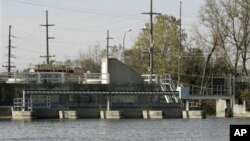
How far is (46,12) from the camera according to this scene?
117m

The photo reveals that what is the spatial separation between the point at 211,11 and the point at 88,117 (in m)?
27.7

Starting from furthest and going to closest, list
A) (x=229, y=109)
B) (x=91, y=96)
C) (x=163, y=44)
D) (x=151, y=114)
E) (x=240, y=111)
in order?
1. (x=163, y=44)
2. (x=229, y=109)
3. (x=240, y=111)
4. (x=91, y=96)
5. (x=151, y=114)

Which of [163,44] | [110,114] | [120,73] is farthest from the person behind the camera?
[163,44]

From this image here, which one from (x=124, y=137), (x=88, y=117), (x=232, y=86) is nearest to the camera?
(x=124, y=137)

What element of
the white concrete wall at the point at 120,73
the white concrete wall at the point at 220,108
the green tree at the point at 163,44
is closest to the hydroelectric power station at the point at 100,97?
the white concrete wall at the point at 120,73

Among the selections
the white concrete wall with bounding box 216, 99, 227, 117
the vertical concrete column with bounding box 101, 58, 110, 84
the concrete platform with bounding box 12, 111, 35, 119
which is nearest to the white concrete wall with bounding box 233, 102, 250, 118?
the white concrete wall with bounding box 216, 99, 227, 117

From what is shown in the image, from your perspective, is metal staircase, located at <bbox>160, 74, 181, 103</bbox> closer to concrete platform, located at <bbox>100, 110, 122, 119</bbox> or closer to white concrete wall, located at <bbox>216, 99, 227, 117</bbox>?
white concrete wall, located at <bbox>216, 99, 227, 117</bbox>

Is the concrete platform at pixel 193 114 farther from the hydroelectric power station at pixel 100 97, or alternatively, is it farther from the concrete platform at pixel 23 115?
the concrete platform at pixel 23 115

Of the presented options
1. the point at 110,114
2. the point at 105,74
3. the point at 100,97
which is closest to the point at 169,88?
the point at 105,74

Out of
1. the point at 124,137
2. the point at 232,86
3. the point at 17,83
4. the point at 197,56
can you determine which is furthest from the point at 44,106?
the point at 197,56

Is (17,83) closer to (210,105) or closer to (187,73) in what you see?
(210,105)

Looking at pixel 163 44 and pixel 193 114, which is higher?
pixel 163 44

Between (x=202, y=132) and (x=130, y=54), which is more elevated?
(x=130, y=54)

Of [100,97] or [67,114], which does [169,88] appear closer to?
[100,97]
